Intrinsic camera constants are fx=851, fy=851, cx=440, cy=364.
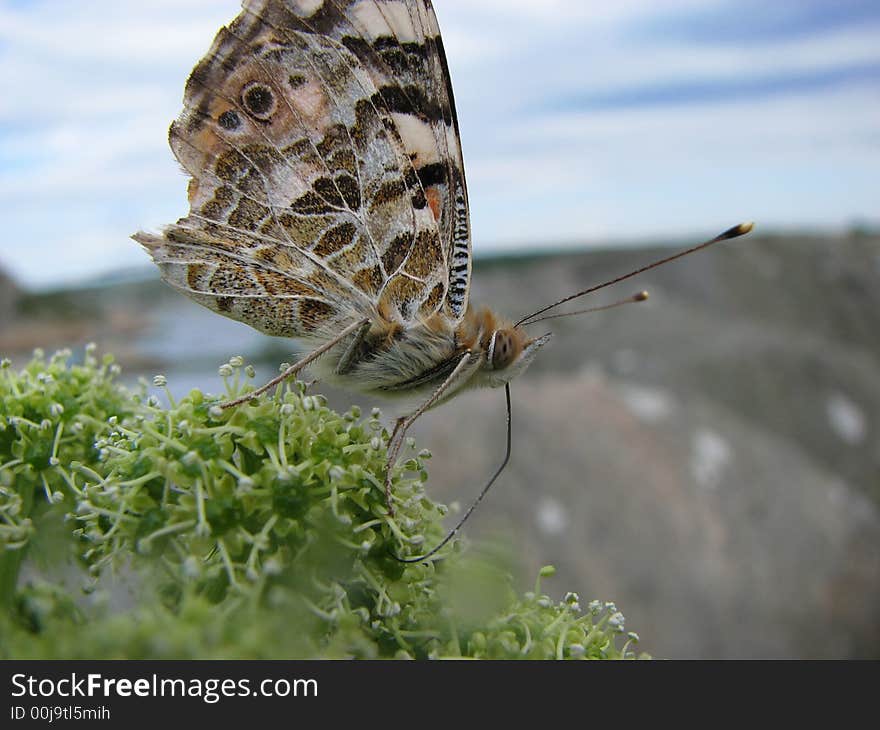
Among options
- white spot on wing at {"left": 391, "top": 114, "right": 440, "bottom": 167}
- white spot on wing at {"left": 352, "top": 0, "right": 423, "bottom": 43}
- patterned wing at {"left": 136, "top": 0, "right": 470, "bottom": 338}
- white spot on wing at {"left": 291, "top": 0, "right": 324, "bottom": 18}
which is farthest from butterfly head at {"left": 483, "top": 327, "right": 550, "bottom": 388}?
white spot on wing at {"left": 291, "top": 0, "right": 324, "bottom": 18}

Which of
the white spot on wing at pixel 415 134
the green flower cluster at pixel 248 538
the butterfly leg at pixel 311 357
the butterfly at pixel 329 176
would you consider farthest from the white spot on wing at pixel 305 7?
the green flower cluster at pixel 248 538

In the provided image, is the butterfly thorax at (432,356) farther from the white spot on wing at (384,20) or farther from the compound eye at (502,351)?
the white spot on wing at (384,20)

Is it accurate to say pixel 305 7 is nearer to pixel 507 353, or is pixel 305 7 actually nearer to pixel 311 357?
pixel 311 357

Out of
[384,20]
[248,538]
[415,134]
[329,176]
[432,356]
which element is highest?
[384,20]

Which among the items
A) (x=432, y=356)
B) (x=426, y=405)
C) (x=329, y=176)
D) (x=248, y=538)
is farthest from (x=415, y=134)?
(x=248, y=538)

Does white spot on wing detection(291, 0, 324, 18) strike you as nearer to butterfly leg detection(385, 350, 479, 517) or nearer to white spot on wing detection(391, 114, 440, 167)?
white spot on wing detection(391, 114, 440, 167)
